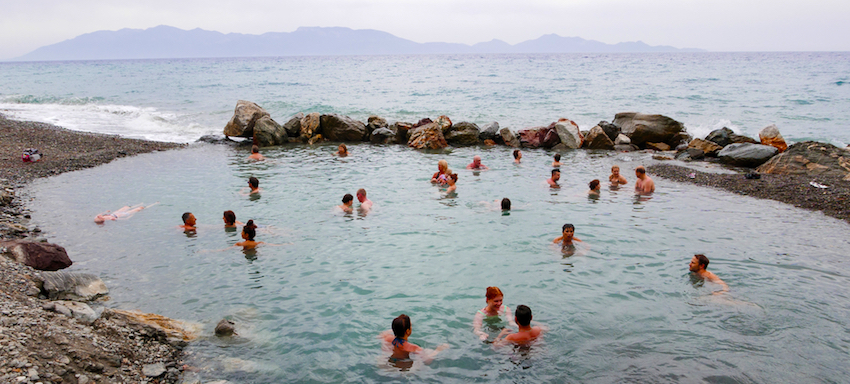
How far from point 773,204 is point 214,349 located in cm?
1459

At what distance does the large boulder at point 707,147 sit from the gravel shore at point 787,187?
11.0 ft

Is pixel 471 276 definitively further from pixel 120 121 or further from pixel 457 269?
pixel 120 121

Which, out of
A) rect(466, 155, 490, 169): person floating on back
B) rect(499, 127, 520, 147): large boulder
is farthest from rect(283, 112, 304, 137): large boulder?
rect(466, 155, 490, 169): person floating on back

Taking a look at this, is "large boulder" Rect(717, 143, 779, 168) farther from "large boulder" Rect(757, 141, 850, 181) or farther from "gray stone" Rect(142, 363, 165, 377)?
"gray stone" Rect(142, 363, 165, 377)

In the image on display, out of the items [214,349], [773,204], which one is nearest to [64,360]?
[214,349]

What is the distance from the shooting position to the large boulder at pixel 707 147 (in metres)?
20.0

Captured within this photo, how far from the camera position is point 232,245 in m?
10.8

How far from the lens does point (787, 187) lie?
14445 mm

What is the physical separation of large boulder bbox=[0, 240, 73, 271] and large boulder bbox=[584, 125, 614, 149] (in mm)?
20802

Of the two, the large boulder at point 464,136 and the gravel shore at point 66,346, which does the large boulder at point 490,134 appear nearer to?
the large boulder at point 464,136

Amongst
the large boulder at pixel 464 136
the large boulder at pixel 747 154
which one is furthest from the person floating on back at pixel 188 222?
the large boulder at pixel 747 154

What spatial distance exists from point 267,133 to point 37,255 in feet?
51.7

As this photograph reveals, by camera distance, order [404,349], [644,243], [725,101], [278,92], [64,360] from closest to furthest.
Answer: [64,360] → [404,349] → [644,243] → [725,101] → [278,92]

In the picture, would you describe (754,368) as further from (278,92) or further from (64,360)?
(278,92)
